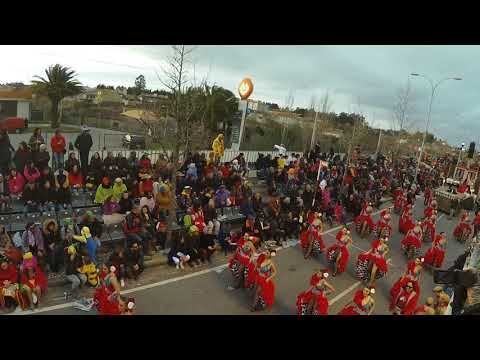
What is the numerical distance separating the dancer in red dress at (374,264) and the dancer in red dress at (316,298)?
314cm

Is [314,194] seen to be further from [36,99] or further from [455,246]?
[36,99]

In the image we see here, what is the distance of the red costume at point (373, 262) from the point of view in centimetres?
1036

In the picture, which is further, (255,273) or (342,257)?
(342,257)

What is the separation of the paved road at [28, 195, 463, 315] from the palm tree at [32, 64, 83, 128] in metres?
23.5

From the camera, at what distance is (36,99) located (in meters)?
32.2

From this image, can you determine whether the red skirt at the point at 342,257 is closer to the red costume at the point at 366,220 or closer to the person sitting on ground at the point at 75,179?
the red costume at the point at 366,220

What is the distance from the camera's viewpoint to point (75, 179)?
37.0ft

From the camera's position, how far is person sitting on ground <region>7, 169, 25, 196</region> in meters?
9.95

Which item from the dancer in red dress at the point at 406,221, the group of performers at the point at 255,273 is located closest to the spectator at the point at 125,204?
the group of performers at the point at 255,273

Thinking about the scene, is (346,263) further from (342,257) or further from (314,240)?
(314,240)

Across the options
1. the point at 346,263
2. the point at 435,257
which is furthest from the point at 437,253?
the point at 346,263

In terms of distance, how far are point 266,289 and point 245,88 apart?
12.4m

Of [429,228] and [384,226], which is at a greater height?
[384,226]

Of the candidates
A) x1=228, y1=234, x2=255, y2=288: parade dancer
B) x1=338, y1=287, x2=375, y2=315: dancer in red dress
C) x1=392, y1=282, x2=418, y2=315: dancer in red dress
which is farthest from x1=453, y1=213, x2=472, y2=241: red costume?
x1=228, y1=234, x2=255, y2=288: parade dancer
